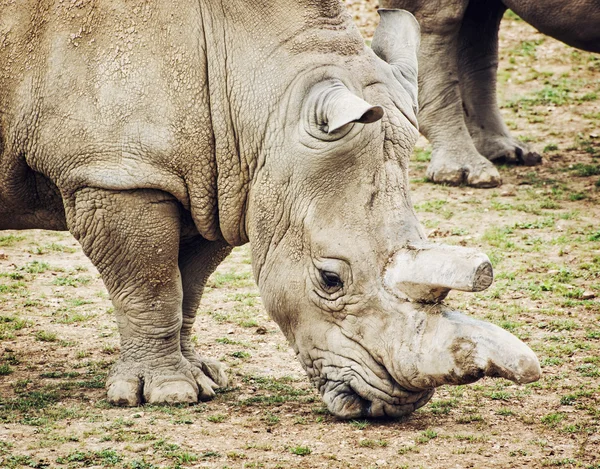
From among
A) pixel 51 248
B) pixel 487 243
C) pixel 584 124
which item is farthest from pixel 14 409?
pixel 584 124

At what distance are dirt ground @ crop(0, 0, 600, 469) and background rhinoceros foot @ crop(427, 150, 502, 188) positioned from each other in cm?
12

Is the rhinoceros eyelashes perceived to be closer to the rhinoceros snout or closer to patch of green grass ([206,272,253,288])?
the rhinoceros snout

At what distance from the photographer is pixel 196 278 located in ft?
24.9

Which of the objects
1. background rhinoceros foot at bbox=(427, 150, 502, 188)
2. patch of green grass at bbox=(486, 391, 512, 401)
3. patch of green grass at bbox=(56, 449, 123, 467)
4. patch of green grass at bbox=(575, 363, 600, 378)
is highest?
background rhinoceros foot at bbox=(427, 150, 502, 188)

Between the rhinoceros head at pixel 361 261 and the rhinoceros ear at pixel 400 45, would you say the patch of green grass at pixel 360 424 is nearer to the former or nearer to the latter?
the rhinoceros head at pixel 361 261

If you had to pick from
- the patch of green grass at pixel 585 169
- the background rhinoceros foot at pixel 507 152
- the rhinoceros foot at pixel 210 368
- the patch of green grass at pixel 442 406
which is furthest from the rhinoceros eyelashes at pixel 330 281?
the background rhinoceros foot at pixel 507 152

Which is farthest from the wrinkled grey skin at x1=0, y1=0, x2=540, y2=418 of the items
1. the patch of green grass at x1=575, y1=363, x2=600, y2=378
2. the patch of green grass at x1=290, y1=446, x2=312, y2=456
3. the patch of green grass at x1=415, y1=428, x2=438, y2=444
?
the patch of green grass at x1=575, y1=363, x2=600, y2=378

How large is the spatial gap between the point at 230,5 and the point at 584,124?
8.68m

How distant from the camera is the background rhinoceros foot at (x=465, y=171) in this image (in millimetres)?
12148

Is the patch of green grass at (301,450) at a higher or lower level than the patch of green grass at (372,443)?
lower

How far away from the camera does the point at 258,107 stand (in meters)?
6.51

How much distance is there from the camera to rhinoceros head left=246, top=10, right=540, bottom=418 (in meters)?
5.79

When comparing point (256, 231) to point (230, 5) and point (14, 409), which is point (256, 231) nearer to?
point (230, 5)

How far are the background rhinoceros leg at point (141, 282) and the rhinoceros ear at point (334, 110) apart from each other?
3.33 ft
